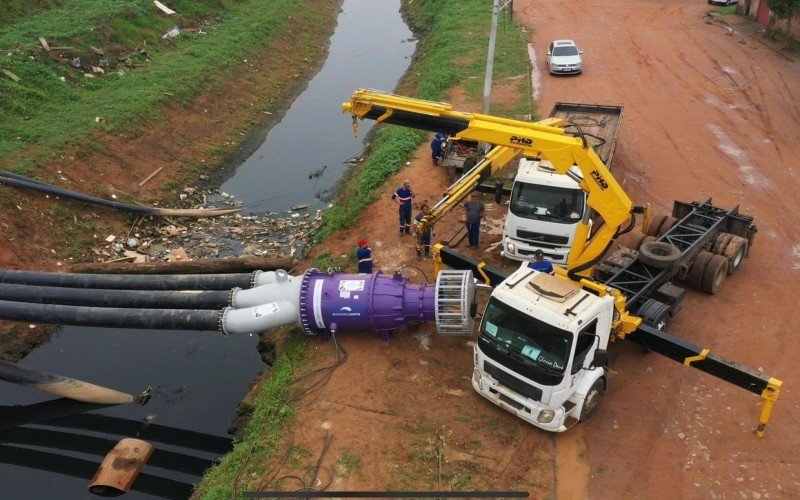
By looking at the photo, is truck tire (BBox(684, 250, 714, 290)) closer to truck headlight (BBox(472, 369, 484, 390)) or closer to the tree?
truck headlight (BBox(472, 369, 484, 390))

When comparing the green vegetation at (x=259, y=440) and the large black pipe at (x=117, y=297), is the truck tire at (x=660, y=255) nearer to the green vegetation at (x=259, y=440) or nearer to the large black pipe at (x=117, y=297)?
the green vegetation at (x=259, y=440)

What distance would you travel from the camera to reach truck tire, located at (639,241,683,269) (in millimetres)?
12799

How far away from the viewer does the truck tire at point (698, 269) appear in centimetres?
1409

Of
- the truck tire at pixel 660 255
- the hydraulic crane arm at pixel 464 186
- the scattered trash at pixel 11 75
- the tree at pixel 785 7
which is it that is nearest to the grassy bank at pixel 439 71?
the hydraulic crane arm at pixel 464 186

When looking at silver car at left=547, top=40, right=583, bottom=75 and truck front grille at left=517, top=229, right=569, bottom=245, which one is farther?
silver car at left=547, top=40, right=583, bottom=75

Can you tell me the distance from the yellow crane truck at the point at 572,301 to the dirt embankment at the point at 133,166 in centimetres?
1090

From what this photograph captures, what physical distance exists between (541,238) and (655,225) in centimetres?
398

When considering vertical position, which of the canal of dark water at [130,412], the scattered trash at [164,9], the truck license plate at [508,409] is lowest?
the canal of dark water at [130,412]

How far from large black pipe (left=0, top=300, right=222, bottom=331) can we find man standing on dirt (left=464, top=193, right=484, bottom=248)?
7155 mm

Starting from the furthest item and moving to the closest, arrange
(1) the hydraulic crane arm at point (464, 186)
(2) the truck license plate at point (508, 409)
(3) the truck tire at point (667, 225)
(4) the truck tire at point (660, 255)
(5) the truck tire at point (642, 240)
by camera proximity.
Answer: (3) the truck tire at point (667, 225) → (1) the hydraulic crane arm at point (464, 186) → (5) the truck tire at point (642, 240) → (4) the truck tire at point (660, 255) → (2) the truck license plate at point (508, 409)

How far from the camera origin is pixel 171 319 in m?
12.5

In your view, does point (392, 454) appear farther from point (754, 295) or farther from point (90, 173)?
point (90, 173)

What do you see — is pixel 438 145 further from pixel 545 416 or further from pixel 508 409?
pixel 545 416

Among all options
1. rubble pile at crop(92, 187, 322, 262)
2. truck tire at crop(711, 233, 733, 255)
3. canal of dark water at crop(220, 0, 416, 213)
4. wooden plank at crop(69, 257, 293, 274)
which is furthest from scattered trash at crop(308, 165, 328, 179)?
truck tire at crop(711, 233, 733, 255)
